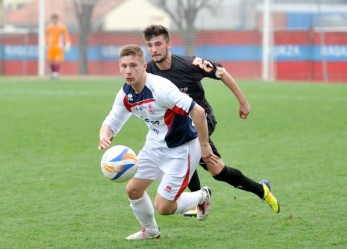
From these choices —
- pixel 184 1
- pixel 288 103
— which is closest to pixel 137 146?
pixel 288 103

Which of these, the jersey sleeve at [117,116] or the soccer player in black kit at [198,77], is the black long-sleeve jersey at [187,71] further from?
the jersey sleeve at [117,116]

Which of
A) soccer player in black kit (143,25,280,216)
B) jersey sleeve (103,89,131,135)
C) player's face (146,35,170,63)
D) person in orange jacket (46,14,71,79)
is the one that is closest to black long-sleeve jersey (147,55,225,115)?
soccer player in black kit (143,25,280,216)

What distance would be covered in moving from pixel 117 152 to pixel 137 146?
5.85 m

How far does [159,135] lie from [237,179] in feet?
3.40

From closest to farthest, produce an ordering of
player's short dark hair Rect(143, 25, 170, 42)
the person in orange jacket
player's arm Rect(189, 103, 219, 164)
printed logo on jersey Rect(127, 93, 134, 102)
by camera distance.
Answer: player's arm Rect(189, 103, 219, 164) → printed logo on jersey Rect(127, 93, 134, 102) → player's short dark hair Rect(143, 25, 170, 42) → the person in orange jacket

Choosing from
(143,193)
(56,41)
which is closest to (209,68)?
(143,193)

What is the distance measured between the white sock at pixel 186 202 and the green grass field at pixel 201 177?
0.20 metres

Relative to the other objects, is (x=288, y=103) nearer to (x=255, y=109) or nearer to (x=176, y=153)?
(x=255, y=109)

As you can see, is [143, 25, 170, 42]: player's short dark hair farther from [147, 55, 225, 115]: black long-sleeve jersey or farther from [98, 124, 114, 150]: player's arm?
[98, 124, 114, 150]: player's arm

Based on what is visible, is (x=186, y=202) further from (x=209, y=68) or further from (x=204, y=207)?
(x=209, y=68)

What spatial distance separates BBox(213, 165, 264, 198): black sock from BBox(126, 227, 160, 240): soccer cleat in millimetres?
822

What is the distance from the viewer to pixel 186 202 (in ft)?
21.0

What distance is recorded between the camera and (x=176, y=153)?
20.6 ft

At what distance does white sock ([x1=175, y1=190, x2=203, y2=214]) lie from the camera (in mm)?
6367
